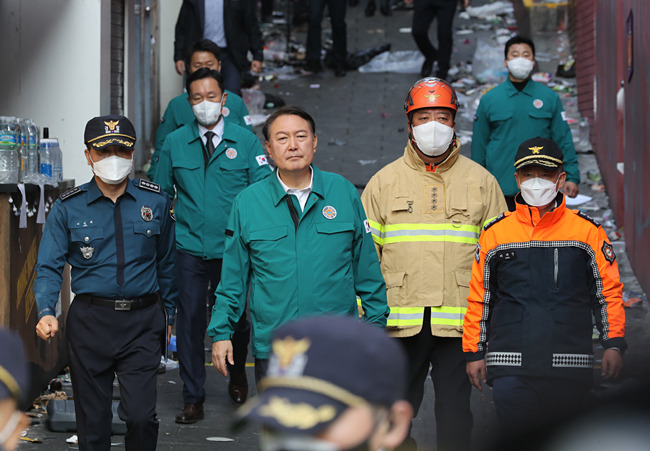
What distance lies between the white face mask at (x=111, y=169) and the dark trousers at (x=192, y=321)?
5.48 feet

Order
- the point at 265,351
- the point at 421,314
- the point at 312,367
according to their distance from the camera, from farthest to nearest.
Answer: the point at 421,314 < the point at 265,351 < the point at 312,367

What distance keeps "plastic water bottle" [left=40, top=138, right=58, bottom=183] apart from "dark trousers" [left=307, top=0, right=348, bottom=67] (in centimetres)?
929

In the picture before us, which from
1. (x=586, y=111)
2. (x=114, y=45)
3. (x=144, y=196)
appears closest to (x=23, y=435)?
(x=144, y=196)

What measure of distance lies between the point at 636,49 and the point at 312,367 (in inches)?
337

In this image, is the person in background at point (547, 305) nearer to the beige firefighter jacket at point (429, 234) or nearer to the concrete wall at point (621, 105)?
the beige firefighter jacket at point (429, 234)

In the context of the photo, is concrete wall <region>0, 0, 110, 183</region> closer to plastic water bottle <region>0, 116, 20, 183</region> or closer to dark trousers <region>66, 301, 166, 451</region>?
plastic water bottle <region>0, 116, 20, 183</region>

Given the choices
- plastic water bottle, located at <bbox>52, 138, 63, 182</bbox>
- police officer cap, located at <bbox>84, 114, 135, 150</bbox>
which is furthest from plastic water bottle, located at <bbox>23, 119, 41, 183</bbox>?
police officer cap, located at <bbox>84, 114, 135, 150</bbox>

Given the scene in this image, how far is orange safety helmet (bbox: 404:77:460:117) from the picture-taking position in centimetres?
564

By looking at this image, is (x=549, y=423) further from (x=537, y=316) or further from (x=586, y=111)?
(x=586, y=111)

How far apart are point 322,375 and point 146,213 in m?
3.67

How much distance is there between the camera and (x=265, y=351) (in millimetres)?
5027

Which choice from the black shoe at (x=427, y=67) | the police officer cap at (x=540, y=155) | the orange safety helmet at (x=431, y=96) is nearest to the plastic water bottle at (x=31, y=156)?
the orange safety helmet at (x=431, y=96)

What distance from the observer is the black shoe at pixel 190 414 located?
6.92 meters

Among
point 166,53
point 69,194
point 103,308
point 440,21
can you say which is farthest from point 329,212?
point 440,21
